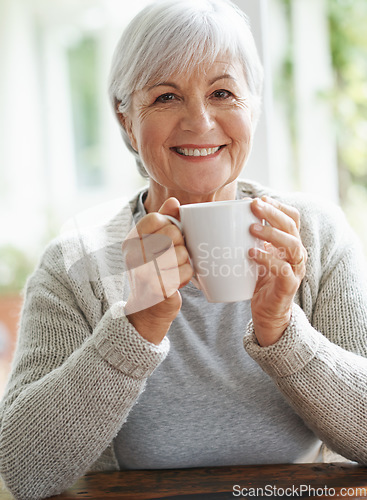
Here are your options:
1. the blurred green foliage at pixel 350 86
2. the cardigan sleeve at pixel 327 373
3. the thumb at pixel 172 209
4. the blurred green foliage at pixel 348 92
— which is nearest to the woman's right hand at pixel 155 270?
the thumb at pixel 172 209

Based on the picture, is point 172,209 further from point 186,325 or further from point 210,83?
point 186,325

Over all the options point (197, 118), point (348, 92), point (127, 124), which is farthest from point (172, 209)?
point (348, 92)

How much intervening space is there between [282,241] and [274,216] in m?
0.03

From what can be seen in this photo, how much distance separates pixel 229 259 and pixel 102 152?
55 centimetres

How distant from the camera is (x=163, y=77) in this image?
0.85 m

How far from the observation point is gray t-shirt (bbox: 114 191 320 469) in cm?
94

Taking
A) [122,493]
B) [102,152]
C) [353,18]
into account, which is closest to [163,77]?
[102,152]

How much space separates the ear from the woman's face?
5 cm

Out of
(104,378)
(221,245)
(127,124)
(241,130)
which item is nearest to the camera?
(221,245)

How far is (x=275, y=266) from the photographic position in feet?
2.25

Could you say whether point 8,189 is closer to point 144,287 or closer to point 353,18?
point 144,287

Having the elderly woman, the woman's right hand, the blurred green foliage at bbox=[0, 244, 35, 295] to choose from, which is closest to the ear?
the elderly woman

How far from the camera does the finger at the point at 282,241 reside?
0.64m

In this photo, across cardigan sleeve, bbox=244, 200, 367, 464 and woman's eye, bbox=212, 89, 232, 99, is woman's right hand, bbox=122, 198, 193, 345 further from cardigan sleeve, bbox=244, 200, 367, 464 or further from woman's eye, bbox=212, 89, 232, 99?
woman's eye, bbox=212, 89, 232, 99
